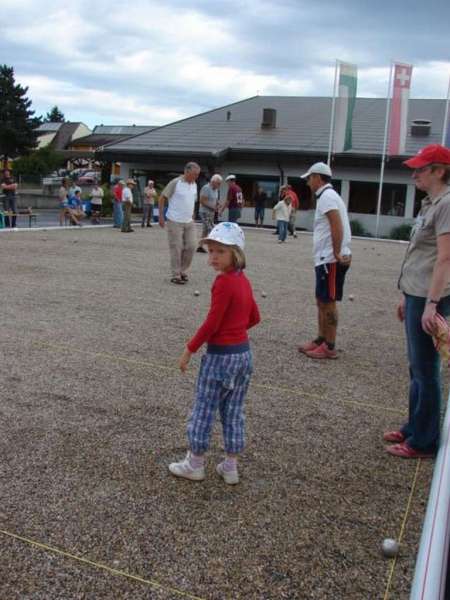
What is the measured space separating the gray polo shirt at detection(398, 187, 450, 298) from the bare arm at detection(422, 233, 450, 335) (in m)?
0.07

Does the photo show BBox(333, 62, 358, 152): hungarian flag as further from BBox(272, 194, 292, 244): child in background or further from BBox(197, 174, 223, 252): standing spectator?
BBox(197, 174, 223, 252): standing spectator

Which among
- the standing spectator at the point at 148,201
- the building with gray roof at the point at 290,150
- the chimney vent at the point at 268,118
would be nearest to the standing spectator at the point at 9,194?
the standing spectator at the point at 148,201

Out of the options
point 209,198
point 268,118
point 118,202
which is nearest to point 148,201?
point 118,202

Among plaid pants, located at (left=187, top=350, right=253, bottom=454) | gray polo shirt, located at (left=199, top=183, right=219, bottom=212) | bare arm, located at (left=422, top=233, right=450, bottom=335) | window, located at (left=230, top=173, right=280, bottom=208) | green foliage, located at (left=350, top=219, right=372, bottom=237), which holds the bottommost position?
plaid pants, located at (left=187, top=350, right=253, bottom=454)

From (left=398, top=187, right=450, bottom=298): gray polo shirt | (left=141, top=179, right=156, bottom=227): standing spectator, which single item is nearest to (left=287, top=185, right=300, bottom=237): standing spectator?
(left=141, top=179, right=156, bottom=227): standing spectator

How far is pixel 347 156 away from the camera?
28.7 metres

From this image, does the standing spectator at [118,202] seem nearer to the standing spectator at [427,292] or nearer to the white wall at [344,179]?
the white wall at [344,179]

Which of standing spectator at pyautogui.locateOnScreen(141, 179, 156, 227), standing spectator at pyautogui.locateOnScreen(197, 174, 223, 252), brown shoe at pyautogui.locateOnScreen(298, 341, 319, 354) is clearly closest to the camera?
brown shoe at pyautogui.locateOnScreen(298, 341, 319, 354)

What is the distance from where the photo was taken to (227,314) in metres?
3.43

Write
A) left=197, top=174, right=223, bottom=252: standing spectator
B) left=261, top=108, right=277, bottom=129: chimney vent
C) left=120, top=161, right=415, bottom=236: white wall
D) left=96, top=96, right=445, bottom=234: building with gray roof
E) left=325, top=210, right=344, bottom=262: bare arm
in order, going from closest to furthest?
left=325, top=210, right=344, bottom=262: bare arm, left=197, top=174, right=223, bottom=252: standing spectator, left=120, top=161, right=415, bottom=236: white wall, left=96, top=96, right=445, bottom=234: building with gray roof, left=261, top=108, right=277, bottom=129: chimney vent

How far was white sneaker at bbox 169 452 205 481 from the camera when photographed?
364cm

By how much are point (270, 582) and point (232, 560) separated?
8.6 inches

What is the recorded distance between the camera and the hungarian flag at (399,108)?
2491 centimetres

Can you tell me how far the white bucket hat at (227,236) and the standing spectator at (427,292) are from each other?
1142 mm
